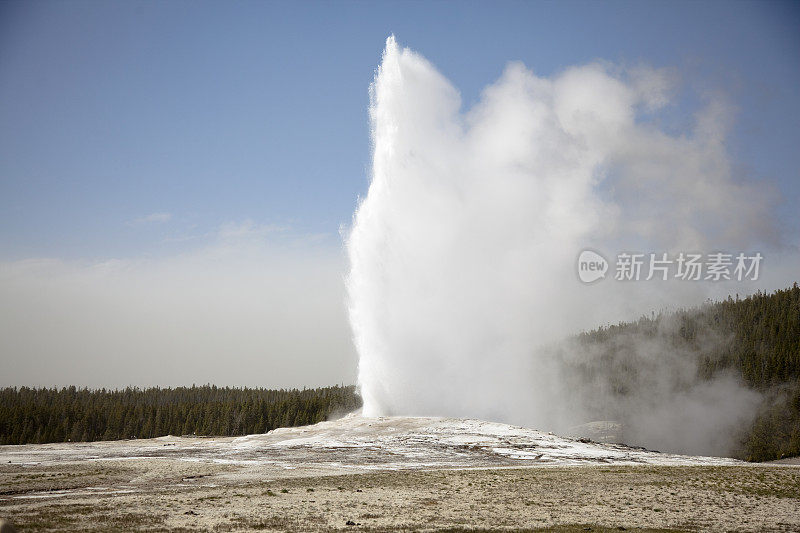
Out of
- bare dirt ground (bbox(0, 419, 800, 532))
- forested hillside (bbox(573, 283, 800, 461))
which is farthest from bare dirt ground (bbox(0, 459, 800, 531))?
forested hillside (bbox(573, 283, 800, 461))

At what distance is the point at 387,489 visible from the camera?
27.8 m

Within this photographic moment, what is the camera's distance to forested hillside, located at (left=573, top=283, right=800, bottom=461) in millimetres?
107812

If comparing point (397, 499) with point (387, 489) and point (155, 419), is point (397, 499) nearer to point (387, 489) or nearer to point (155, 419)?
point (387, 489)

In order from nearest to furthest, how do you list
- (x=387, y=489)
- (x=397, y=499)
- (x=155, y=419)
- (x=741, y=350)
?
(x=397, y=499)
(x=387, y=489)
(x=155, y=419)
(x=741, y=350)

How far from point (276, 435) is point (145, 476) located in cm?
2628

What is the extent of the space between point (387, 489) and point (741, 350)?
427 ft

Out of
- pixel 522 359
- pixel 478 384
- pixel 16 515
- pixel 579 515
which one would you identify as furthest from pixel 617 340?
A: pixel 16 515

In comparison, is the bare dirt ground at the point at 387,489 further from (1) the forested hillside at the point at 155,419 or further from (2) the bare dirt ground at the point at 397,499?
(1) the forested hillside at the point at 155,419

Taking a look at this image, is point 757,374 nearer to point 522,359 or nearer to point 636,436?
point 636,436

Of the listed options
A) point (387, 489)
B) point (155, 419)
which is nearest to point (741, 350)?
point (387, 489)

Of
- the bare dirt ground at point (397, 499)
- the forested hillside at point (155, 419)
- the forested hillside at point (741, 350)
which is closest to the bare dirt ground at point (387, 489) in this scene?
the bare dirt ground at point (397, 499)

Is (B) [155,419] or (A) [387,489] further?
(B) [155,419]

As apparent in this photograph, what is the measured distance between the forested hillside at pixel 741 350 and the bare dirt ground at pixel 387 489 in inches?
2961

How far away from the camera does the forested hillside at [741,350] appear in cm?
10781
